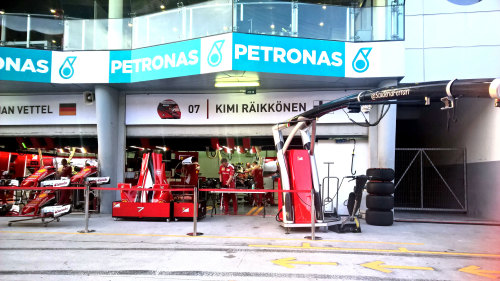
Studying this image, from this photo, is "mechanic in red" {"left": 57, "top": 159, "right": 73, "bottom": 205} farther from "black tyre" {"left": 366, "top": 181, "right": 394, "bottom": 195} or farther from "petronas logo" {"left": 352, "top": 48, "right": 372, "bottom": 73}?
"petronas logo" {"left": 352, "top": 48, "right": 372, "bottom": 73}

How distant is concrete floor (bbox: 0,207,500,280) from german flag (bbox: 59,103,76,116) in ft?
15.5

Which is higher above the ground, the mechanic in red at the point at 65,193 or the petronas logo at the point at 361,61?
the petronas logo at the point at 361,61

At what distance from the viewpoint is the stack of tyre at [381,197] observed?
10.6 meters

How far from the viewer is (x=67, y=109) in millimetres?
13945

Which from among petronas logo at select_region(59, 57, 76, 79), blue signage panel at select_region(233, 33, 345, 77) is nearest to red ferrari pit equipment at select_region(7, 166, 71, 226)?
petronas logo at select_region(59, 57, 76, 79)

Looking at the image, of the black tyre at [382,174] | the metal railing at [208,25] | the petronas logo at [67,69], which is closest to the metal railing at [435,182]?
the black tyre at [382,174]

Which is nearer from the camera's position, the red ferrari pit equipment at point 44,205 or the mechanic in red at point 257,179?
the red ferrari pit equipment at point 44,205

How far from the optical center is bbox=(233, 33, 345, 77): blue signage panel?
10.8m

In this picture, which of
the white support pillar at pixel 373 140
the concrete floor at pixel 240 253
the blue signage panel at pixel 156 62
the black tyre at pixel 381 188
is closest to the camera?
the concrete floor at pixel 240 253

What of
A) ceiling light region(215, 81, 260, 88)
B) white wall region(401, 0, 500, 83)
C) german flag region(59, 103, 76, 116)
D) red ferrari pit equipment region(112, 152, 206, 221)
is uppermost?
white wall region(401, 0, 500, 83)

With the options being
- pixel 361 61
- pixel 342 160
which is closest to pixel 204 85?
pixel 361 61

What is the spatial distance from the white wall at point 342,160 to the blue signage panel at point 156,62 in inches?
195

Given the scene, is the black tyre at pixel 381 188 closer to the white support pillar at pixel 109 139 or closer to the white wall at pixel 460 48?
the white wall at pixel 460 48

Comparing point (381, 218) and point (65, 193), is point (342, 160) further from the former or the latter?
point (65, 193)
